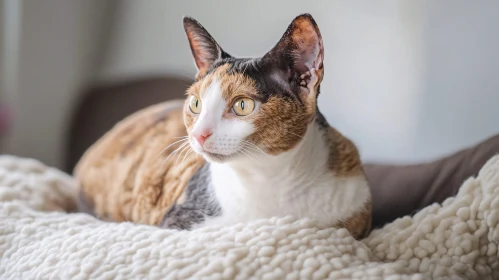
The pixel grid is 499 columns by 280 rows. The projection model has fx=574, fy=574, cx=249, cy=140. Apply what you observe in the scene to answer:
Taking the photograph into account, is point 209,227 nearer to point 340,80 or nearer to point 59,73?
point 340,80

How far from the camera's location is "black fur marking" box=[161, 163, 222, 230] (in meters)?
0.89

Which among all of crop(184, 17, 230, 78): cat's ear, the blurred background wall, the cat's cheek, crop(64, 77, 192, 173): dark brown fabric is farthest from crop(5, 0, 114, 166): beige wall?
the cat's cheek

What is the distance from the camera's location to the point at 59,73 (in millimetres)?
2057

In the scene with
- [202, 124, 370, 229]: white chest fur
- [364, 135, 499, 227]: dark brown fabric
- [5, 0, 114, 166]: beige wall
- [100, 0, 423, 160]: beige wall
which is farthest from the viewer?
[5, 0, 114, 166]: beige wall

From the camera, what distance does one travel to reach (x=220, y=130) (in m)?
0.77

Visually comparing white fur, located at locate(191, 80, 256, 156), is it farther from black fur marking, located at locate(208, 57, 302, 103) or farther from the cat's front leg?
the cat's front leg

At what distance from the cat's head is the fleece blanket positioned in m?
0.12

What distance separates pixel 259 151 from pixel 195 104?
0.12m

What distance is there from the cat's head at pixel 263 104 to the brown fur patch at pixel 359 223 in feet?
0.51

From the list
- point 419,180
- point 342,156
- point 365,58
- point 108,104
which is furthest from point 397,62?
point 108,104

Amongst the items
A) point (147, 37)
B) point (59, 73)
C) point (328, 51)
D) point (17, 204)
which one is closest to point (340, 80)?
point (328, 51)

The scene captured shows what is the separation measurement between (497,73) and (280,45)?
60cm

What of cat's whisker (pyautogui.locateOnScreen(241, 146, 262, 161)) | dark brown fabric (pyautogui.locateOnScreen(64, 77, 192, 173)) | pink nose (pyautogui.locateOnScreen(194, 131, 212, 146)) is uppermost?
pink nose (pyautogui.locateOnScreen(194, 131, 212, 146))

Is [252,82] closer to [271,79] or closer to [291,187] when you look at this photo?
[271,79]
